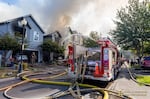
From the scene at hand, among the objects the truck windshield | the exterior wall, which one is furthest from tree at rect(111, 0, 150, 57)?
Answer: the truck windshield

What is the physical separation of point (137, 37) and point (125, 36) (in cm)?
148

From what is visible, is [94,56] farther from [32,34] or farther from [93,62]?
[32,34]

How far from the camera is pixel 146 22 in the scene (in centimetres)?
3120

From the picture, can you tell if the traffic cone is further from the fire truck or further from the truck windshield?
the truck windshield

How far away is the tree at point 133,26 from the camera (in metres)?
31.4

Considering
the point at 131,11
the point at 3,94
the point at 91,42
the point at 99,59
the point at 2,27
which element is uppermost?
the point at 131,11

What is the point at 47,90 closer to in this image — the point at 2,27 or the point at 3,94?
the point at 3,94

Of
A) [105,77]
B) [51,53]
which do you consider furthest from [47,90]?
[51,53]

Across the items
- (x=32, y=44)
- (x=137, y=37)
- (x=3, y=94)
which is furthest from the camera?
(x=32, y=44)

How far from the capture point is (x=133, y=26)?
31.6 metres

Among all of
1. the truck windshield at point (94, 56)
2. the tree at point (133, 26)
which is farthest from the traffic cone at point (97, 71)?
the tree at point (133, 26)

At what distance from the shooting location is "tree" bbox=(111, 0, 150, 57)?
31.4 metres

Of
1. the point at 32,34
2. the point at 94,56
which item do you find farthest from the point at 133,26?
the point at 94,56

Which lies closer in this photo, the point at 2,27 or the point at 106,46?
the point at 106,46
